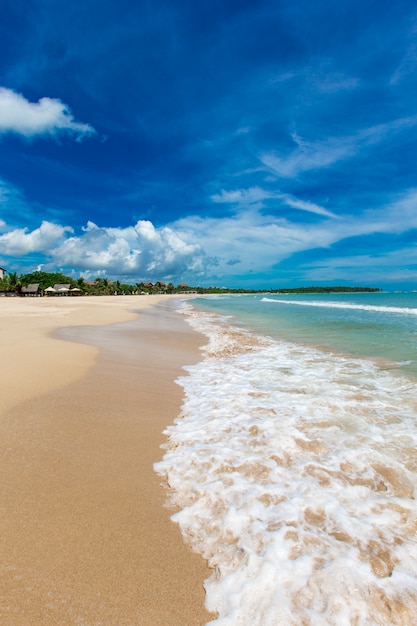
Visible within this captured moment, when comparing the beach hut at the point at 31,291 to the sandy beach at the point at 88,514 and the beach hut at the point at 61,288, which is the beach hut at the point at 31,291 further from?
the sandy beach at the point at 88,514

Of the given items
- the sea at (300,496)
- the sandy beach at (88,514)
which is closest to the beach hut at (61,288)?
the sandy beach at (88,514)

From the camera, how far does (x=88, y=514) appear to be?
2.88m

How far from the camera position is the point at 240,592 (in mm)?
2203

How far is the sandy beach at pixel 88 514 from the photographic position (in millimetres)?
2072

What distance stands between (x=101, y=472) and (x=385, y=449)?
12.4ft

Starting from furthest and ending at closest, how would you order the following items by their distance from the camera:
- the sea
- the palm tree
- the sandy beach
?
the palm tree → the sea → the sandy beach

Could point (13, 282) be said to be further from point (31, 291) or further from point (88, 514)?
point (88, 514)

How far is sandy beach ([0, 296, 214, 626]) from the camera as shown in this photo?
207 cm

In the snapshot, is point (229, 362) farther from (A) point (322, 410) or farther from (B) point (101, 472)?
(B) point (101, 472)

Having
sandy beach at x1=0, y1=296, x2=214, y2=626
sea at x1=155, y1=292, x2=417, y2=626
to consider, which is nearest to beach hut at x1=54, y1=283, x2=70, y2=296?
sandy beach at x1=0, y1=296, x2=214, y2=626

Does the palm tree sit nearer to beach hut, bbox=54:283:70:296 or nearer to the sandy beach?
beach hut, bbox=54:283:70:296

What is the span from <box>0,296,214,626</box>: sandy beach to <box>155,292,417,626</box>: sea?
0.83ft

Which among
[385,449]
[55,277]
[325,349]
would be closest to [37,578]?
[385,449]

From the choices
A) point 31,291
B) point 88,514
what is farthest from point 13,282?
point 88,514
